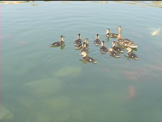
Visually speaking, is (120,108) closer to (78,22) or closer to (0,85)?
(0,85)

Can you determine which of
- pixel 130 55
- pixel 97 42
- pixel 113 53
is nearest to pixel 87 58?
pixel 113 53

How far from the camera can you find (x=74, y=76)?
23.0 feet

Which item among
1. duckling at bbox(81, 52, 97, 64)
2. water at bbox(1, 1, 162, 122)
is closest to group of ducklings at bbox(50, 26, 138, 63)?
duckling at bbox(81, 52, 97, 64)

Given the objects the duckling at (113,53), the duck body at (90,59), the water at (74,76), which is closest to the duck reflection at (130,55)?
the water at (74,76)

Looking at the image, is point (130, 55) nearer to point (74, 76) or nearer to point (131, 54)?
point (131, 54)

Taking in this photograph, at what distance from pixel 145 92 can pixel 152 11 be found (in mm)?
9635

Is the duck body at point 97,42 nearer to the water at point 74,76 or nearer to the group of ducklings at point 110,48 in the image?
the group of ducklings at point 110,48

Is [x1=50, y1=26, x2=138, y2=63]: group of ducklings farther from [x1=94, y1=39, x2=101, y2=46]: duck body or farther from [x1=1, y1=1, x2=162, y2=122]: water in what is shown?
[x1=1, y1=1, x2=162, y2=122]: water

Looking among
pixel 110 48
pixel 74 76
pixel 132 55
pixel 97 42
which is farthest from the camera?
pixel 97 42

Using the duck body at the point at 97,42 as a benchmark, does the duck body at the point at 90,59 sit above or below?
below

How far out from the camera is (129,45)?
28.4 ft

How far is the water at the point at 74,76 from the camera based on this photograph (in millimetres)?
5516

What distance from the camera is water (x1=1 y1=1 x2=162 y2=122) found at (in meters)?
5.52

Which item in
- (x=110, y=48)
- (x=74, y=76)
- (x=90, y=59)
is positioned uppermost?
(x=110, y=48)
